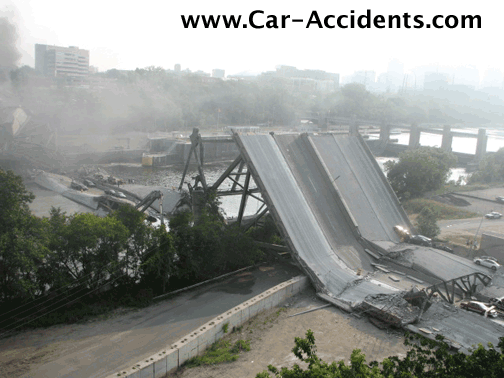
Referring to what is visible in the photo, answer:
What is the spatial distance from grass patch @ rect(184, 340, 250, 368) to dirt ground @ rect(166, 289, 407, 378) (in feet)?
0.41

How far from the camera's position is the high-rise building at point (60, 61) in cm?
9506

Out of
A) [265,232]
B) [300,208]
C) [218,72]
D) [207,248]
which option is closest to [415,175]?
[265,232]

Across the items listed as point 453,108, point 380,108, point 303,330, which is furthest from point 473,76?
point 303,330

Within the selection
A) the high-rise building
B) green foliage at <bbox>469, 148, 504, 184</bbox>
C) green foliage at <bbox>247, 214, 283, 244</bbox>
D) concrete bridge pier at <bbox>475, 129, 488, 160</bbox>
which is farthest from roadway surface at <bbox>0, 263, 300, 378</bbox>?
the high-rise building

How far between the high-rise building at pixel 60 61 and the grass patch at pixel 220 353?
92095 mm

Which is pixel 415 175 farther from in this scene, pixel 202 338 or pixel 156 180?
pixel 156 180

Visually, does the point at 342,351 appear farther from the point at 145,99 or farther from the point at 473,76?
the point at 473,76

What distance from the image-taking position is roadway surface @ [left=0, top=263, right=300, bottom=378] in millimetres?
9337

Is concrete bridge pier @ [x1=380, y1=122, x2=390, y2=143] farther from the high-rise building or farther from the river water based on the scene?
the high-rise building

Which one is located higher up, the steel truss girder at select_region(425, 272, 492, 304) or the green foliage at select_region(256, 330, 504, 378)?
the green foliage at select_region(256, 330, 504, 378)

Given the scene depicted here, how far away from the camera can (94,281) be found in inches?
495

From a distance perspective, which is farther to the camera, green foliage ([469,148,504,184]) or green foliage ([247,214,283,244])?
green foliage ([469,148,504,184])

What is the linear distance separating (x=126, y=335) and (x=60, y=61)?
9714 centimetres

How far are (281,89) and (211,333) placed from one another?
254ft
